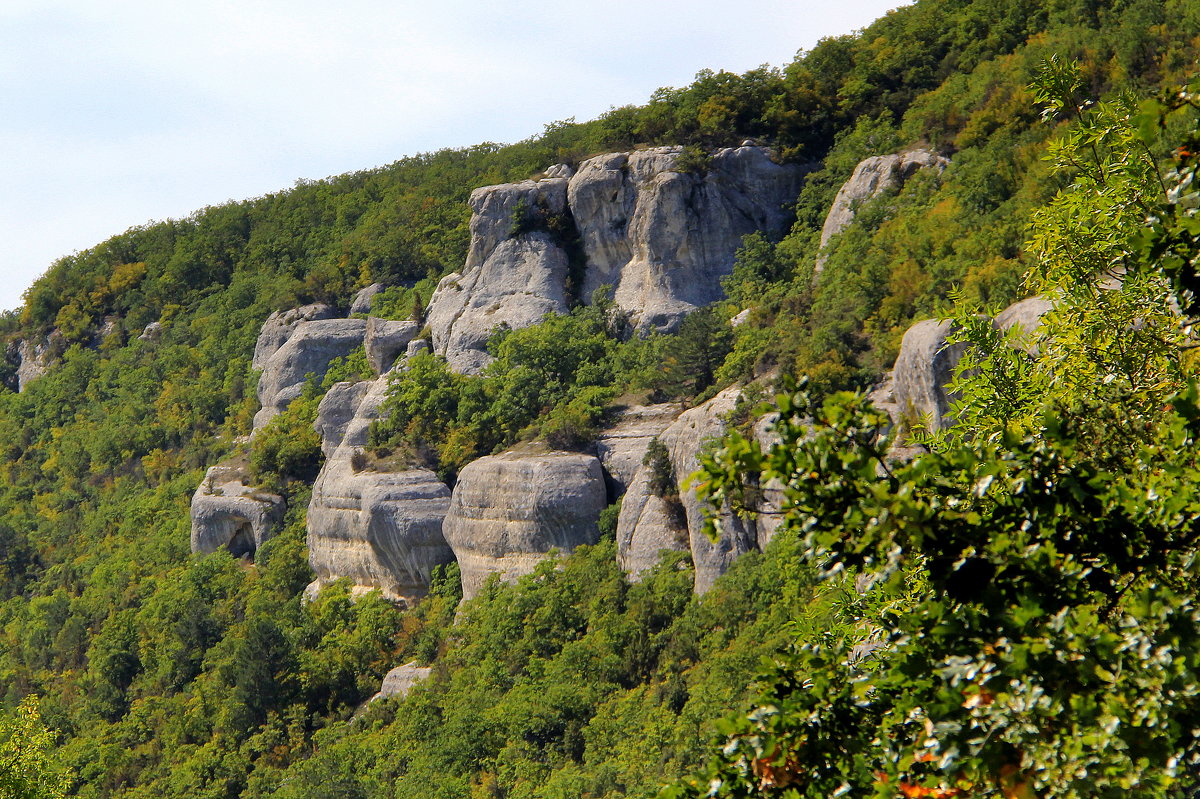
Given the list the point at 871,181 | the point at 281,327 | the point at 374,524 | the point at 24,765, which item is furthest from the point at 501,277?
the point at 24,765

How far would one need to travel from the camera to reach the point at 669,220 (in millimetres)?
42062

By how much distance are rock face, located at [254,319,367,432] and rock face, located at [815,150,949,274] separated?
22518 millimetres

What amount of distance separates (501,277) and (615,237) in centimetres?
455

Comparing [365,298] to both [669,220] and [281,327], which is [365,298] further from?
[669,220]

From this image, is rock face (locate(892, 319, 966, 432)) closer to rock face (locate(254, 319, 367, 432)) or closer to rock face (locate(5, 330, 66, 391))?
→ rock face (locate(254, 319, 367, 432))

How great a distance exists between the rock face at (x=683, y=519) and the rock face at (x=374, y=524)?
26.6ft

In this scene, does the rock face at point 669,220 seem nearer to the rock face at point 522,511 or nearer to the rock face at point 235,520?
the rock face at point 522,511

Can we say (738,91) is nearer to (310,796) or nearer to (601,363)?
(601,363)

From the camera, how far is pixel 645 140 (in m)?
46.6

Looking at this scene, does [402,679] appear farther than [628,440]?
No

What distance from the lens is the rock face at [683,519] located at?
1096 inches

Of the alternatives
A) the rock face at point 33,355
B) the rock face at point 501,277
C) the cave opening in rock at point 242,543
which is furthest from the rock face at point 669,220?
the rock face at point 33,355

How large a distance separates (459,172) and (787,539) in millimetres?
41925

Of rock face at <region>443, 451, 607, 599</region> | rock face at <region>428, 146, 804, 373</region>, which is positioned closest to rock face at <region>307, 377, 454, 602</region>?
rock face at <region>443, 451, 607, 599</region>
